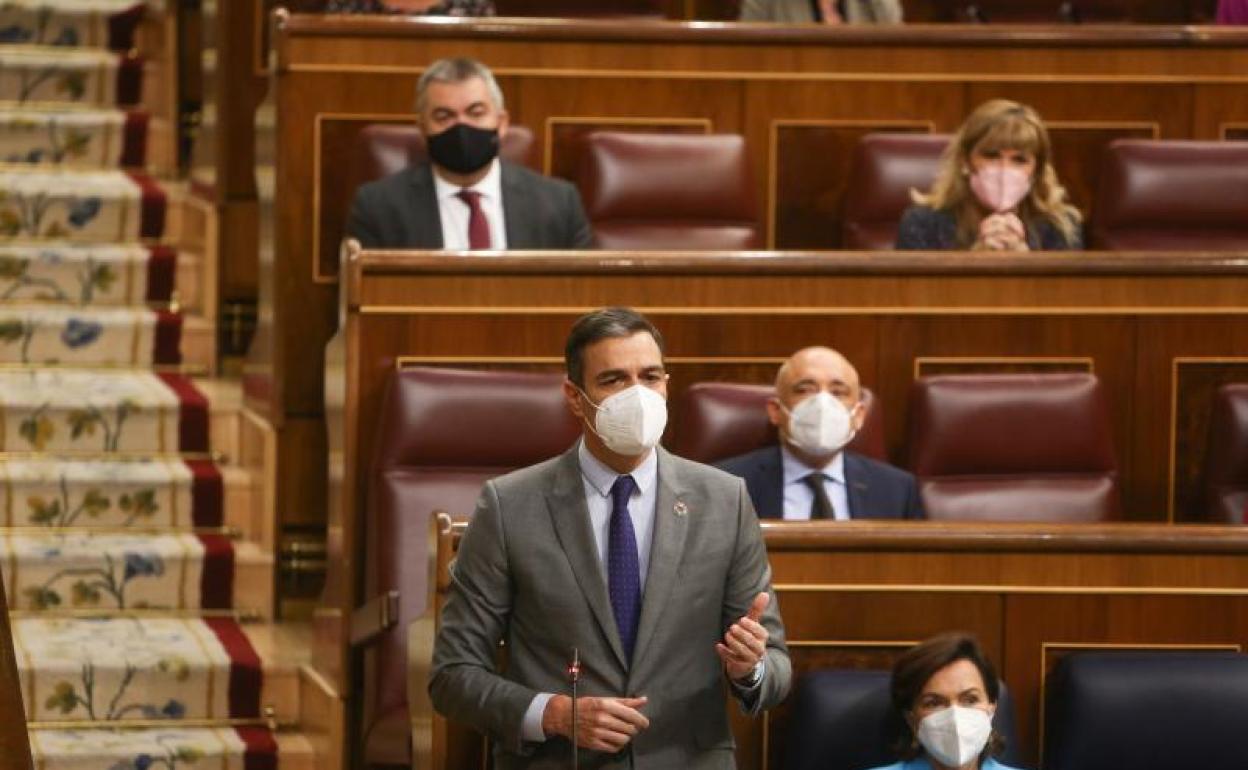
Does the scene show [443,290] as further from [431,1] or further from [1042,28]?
[1042,28]

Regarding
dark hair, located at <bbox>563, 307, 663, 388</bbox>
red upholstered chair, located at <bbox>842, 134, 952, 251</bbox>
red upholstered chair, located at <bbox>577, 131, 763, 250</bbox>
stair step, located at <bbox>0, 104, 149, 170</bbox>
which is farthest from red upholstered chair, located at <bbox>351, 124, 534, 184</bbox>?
dark hair, located at <bbox>563, 307, 663, 388</bbox>

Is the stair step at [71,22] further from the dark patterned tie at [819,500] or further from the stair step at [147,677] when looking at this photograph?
the dark patterned tie at [819,500]

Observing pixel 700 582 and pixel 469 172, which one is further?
pixel 469 172

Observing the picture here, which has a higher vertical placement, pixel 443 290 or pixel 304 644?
pixel 443 290

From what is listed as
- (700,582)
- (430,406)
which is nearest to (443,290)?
(430,406)

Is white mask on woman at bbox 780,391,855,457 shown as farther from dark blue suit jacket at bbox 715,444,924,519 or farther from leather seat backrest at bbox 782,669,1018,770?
leather seat backrest at bbox 782,669,1018,770

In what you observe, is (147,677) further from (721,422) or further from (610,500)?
(610,500)

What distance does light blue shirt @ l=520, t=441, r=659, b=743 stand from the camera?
5.53 ft

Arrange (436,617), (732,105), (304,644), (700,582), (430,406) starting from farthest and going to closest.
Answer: (732,105) → (304,644) → (430,406) → (436,617) → (700,582)

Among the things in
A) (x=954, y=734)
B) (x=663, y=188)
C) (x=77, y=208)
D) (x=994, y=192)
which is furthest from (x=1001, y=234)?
(x=77, y=208)

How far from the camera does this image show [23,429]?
275cm

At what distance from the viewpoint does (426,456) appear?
219cm

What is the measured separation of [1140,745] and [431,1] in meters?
1.49

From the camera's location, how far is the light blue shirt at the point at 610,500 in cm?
168
